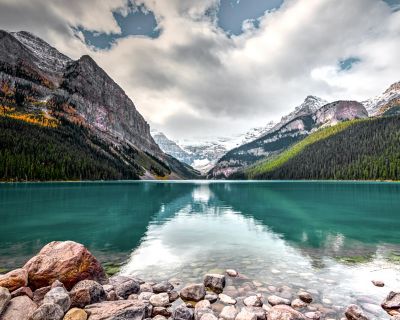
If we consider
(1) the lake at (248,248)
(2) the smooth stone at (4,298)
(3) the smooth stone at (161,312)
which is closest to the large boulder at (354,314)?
(1) the lake at (248,248)

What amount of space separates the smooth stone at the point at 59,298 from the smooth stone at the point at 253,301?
30.7 feet

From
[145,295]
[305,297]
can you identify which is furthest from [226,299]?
[145,295]

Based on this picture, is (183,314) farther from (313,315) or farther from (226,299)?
(313,315)

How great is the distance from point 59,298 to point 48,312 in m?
0.98

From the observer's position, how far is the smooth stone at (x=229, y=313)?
44.4 ft

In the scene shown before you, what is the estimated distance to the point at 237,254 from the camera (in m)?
27.2

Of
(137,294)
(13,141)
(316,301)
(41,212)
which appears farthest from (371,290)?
(13,141)

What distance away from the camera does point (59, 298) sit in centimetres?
1286

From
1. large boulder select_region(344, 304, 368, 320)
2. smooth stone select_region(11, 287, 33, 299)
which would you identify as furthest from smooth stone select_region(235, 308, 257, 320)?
smooth stone select_region(11, 287, 33, 299)

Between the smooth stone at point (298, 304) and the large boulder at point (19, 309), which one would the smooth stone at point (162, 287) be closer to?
the large boulder at point (19, 309)

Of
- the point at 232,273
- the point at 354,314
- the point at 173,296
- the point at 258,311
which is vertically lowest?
the point at 173,296

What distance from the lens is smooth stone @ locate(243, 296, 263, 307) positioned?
15207 mm

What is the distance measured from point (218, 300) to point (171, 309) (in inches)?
116

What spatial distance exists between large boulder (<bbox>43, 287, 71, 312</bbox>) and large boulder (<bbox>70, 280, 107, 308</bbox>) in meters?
0.51
